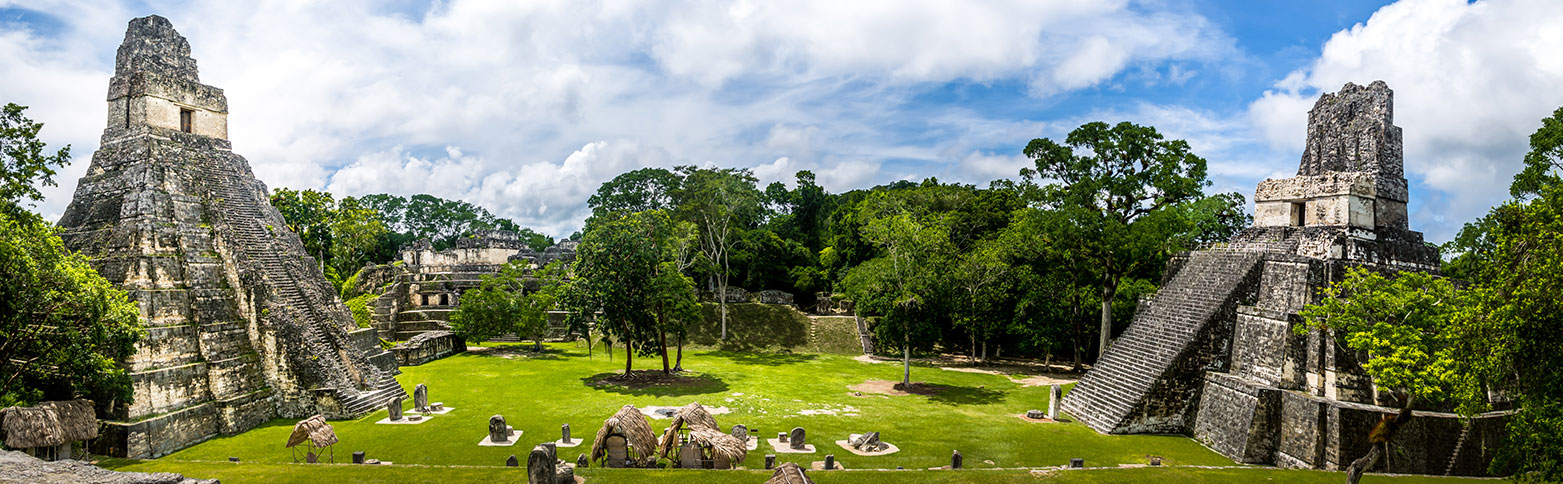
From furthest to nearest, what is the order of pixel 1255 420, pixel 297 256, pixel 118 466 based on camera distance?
pixel 297 256 → pixel 1255 420 → pixel 118 466

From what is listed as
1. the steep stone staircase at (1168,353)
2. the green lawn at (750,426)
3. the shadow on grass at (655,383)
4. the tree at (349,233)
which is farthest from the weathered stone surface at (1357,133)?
the tree at (349,233)

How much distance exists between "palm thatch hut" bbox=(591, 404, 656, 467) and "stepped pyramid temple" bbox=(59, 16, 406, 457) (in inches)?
331

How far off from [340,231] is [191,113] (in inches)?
806

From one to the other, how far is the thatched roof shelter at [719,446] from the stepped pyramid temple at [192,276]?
9991mm

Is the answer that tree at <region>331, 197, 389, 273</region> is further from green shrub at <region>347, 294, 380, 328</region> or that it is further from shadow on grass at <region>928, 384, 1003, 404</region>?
shadow on grass at <region>928, 384, 1003, 404</region>

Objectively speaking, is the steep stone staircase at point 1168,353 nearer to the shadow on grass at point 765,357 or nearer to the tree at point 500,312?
the shadow on grass at point 765,357

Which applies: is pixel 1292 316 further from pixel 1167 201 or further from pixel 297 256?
pixel 297 256

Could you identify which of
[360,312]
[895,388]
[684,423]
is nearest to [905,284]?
[895,388]

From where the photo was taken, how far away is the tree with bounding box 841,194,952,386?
2345 cm

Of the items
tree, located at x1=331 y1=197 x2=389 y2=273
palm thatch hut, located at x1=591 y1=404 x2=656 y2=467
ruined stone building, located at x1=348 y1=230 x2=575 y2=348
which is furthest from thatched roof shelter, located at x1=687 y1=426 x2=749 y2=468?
tree, located at x1=331 y1=197 x2=389 y2=273

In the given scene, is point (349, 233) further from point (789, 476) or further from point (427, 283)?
point (789, 476)

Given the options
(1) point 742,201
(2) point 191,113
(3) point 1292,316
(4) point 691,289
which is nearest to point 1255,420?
(3) point 1292,316

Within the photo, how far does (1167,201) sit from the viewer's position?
2555 cm

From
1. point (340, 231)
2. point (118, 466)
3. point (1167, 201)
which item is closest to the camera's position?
point (118, 466)
